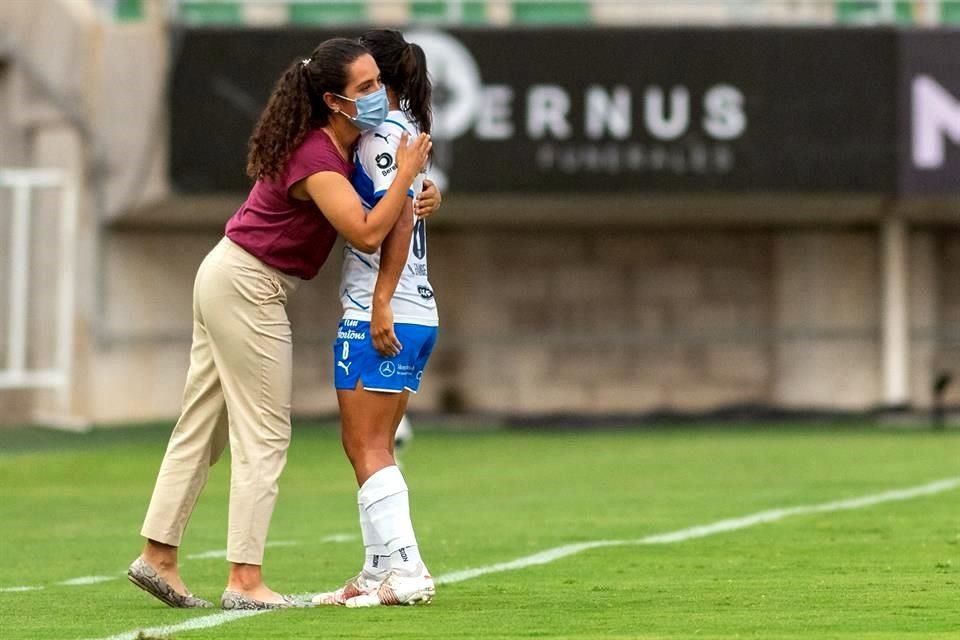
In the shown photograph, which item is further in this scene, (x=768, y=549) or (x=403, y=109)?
(x=768, y=549)

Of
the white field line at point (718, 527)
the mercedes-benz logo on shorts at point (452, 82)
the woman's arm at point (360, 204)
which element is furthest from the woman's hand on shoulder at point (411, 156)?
the mercedes-benz logo on shorts at point (452, 82)

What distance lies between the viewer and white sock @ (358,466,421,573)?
23.9 feet

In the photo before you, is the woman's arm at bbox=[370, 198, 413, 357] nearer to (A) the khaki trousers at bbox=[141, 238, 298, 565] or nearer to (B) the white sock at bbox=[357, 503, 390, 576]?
(A) the khaki trousers at bbox=[141, 238, 298, 565]

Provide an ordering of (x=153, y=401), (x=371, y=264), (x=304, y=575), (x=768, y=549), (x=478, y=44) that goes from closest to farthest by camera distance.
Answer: (x=371, y=264) → (x=304, y=575) → (x=768, y=549) → (x=478, y=44) → (x=153, y=401)

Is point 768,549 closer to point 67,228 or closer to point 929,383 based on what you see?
point 67,228

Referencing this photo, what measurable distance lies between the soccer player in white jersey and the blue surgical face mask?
0.08m

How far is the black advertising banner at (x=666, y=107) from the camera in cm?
2331

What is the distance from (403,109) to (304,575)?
212cm

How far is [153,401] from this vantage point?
25141 mm

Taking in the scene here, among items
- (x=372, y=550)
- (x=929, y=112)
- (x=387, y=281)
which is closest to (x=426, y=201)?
(x=387, y=281)

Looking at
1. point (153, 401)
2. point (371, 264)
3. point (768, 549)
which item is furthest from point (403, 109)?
point (153, 401)

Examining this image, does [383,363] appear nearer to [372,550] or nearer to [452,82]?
[372,550]

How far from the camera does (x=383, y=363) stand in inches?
288

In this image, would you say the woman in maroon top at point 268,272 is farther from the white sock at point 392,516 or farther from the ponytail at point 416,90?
the white sock at point 392,516
